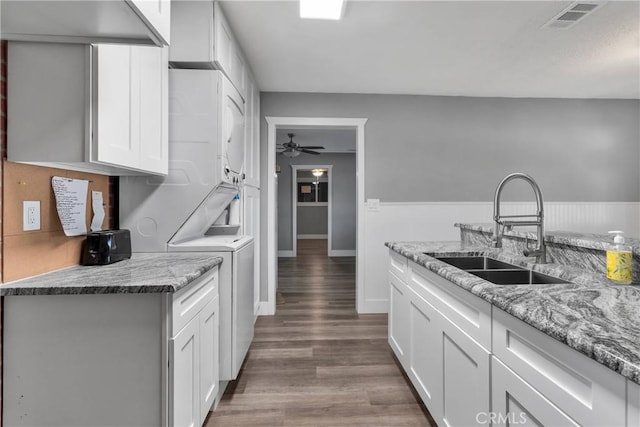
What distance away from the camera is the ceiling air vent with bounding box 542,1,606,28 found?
203 centimetres

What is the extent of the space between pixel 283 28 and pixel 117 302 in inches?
81.1

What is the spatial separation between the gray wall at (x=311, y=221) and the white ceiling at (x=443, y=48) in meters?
6.89

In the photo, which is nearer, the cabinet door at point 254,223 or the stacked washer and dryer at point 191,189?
the stacked washer and dryer at point 191,189

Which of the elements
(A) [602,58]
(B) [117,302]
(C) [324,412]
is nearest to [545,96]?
(A) [602,58]

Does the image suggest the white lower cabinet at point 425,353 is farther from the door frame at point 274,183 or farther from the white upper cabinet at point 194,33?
the white upper cabinet at point 194,33

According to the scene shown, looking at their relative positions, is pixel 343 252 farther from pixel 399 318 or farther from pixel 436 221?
pixel 399 318

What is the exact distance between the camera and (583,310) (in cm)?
87

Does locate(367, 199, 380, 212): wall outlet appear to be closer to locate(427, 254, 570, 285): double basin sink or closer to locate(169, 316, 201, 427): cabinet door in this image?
locate(427, 254, 570, 285): double basin sink

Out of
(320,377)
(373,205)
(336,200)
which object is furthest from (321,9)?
(336,200)

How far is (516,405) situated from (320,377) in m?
1.46

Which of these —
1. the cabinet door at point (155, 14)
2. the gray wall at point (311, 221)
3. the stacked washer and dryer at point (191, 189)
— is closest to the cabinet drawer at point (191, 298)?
the stacked washer and dryer at point (191, 189)

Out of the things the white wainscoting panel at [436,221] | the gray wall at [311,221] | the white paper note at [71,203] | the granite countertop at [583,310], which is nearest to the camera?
the granite countertop at [583,310]

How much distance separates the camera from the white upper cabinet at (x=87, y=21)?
948mm

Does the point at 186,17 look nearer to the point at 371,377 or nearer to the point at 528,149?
the point at 371,377
